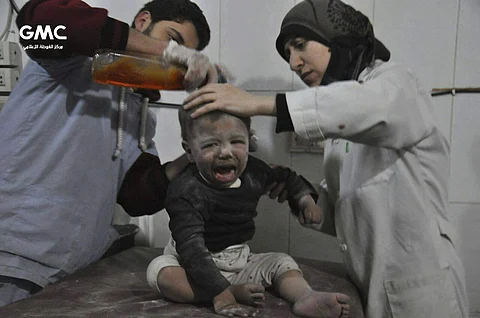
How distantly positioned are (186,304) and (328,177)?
1.89 feet

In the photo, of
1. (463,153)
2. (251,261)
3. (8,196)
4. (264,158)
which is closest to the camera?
(8,196)

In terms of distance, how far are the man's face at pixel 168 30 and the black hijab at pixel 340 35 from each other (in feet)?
0.98

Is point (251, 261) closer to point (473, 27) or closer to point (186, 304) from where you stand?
point (186, 304)

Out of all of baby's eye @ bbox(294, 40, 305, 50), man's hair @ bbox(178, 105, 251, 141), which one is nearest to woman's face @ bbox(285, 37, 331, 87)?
baby's eye @ bbox(294, 40, 305, 50)

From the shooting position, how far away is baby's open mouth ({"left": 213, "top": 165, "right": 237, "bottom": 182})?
94 centimetres

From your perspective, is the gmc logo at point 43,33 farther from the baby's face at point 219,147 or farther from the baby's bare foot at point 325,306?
the baby's bare foot at point 325,306

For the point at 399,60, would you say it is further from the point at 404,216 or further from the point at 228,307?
the point at 228,307

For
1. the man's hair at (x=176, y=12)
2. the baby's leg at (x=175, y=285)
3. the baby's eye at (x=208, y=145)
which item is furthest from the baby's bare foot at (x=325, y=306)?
the man's hair at (x=176, y=12)

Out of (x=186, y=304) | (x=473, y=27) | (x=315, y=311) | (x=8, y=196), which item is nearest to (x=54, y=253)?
(x=8, y=196)

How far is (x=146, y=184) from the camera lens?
1176mm

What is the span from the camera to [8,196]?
96 centimetres

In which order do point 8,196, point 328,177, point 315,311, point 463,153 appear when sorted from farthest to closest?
point 463,153, point 328,177, point 8,196, point 315,311

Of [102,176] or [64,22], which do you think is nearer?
[64,22]

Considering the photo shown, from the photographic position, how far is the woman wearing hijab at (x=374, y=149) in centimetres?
84
